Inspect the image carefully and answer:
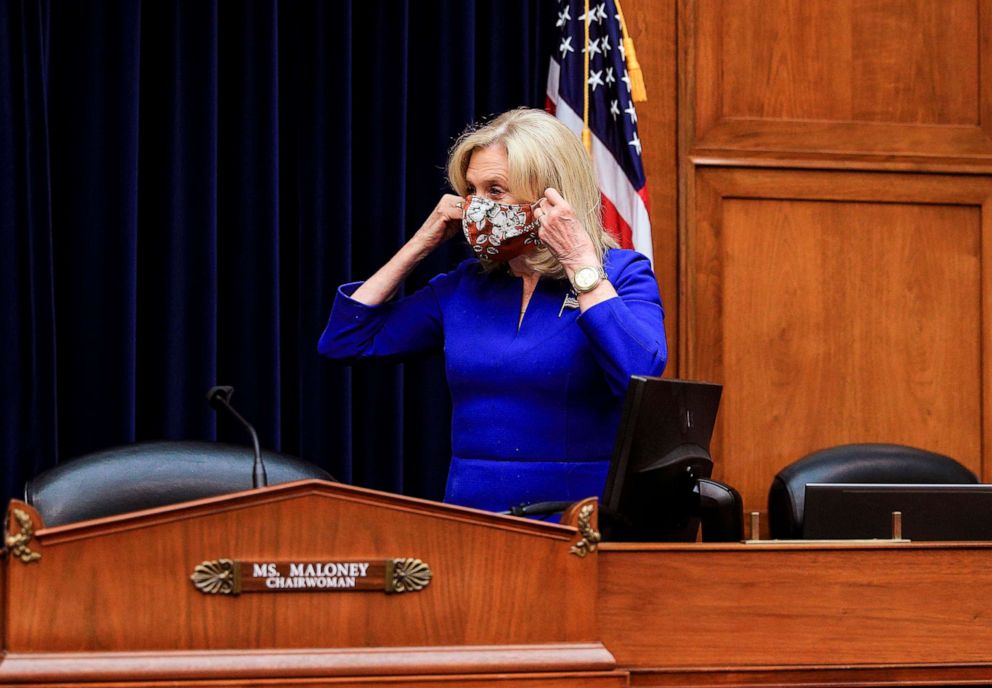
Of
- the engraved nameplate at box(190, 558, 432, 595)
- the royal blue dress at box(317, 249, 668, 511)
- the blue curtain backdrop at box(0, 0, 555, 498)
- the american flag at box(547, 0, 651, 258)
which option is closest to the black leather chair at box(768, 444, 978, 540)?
the royal blue dress at box(317, 249, 668, 511)

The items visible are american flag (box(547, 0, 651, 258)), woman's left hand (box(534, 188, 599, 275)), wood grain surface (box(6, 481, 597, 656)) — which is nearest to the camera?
wood grain surface (box(6, 481, 597, 656))

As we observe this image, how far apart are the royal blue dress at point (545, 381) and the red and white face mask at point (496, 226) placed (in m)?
0.11

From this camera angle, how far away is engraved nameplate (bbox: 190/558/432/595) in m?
1.55

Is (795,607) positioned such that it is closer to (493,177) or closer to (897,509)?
(897,509)

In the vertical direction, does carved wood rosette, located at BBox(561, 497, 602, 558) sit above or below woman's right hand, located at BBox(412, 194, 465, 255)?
below

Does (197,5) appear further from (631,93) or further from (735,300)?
(735,300)

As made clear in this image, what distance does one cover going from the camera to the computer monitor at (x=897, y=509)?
1948 millimetres

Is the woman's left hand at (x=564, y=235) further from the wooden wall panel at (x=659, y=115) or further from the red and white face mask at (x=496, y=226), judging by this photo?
the wooden wall panel at (x=659, y=115)

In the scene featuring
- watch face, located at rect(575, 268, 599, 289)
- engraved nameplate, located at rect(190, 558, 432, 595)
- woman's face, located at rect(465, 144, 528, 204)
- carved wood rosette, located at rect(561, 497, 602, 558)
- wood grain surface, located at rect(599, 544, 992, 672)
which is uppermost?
woman's face, located at rect(465, 144, 528, 204)

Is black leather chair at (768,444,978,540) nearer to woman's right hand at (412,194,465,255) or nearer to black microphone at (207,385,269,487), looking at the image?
woman's right hand at (412,194,465,255)

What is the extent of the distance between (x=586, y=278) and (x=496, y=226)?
0.21 metres

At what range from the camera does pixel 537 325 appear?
2436 mm

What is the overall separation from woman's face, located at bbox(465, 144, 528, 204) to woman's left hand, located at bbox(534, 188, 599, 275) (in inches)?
3.5

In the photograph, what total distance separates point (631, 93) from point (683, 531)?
198cm
